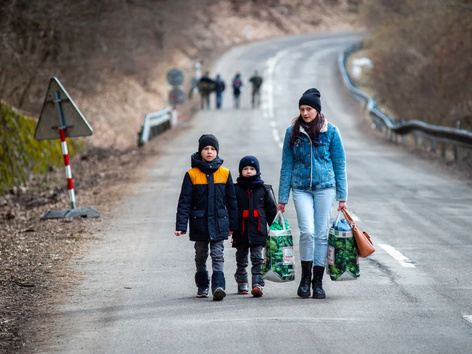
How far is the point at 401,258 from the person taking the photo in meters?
9.56

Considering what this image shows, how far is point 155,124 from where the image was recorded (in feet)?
104

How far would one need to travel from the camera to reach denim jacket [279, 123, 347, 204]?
7637 millimetres

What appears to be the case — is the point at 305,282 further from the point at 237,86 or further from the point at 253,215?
the point at 237,86

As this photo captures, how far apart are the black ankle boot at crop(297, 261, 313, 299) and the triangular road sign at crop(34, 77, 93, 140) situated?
6226 mm

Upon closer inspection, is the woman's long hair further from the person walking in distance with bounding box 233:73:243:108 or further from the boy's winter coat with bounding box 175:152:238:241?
the person walking in distance with bounding box 233:73:243:108

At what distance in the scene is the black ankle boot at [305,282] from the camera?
764 centimetres

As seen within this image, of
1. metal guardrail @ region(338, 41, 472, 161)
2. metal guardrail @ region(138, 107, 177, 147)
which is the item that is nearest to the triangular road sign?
metal guardrail @ region(338, 41, 472, 161)

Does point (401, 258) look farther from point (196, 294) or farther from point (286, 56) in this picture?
point (286, 56)

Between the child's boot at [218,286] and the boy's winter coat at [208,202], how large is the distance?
36cm

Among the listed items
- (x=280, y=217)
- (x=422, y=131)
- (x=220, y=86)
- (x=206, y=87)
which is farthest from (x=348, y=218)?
(x=206, y=87)

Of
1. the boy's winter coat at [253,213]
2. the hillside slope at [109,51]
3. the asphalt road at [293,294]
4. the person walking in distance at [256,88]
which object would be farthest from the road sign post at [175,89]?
the boy's winter coat at [253,213]

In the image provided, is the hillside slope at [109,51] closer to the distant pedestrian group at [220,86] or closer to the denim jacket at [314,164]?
the distant pedestrian group at [220,86]

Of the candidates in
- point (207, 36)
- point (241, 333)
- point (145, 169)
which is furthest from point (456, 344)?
point (207, 36)

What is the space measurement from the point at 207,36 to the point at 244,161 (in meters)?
64.2
